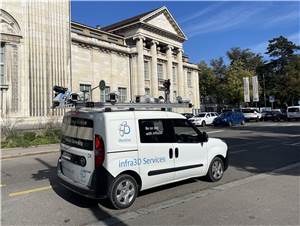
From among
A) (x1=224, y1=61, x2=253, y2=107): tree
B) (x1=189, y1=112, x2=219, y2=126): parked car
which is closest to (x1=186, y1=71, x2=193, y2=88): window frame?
(x1=224, y1=61, x2=253, y2=107): tree

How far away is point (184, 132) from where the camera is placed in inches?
295

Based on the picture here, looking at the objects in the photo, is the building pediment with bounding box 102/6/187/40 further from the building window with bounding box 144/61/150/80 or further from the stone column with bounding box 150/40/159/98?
A: the building window with bounding box 144/61/150/80

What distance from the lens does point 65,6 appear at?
28.0 metres

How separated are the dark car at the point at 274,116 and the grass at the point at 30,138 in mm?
35469

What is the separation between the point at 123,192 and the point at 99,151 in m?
0.89

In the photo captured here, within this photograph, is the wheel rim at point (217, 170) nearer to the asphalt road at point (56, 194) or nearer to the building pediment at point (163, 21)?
the asphalt road at point (56, 194)

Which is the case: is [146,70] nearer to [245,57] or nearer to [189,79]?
[189,79]

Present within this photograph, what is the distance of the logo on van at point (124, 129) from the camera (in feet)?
20.2

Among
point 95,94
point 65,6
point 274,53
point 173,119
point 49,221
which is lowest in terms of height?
point 49,221

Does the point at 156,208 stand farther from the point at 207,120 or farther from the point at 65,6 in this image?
the point at 207,120

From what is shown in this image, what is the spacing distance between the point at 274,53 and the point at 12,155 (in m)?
79.6

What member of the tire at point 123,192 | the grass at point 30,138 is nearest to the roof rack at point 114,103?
the tire at point 123,192

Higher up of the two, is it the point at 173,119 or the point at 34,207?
the point at 173,119

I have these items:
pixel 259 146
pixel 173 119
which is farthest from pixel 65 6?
pixel 173 119
